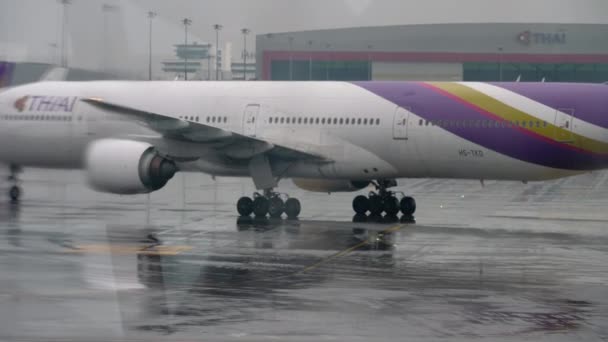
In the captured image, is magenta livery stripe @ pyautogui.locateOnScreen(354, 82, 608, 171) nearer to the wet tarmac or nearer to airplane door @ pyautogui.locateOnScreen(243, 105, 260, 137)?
the wet tarmac

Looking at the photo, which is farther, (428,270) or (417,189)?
(417,189)

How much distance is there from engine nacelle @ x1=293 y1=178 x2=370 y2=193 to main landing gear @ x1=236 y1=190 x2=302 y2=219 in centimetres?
217

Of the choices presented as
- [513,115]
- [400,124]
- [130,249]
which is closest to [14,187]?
[400,124]

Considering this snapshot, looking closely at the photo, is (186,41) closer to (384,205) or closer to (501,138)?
(501,138)

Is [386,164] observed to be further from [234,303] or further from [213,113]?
[234,303]

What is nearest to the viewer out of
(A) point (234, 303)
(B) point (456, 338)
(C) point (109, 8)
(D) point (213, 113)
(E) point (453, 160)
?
(B) point (456, 338)

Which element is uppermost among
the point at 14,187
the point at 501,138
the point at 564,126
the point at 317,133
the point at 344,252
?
the point at 564,126

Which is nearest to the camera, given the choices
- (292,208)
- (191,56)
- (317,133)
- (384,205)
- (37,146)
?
(191,56)

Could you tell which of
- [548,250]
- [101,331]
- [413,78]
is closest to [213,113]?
[548,250]

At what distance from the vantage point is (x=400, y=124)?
3181cm

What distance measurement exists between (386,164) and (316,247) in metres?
7.55

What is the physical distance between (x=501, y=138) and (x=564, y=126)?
172 centimetres

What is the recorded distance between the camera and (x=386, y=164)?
32.0m

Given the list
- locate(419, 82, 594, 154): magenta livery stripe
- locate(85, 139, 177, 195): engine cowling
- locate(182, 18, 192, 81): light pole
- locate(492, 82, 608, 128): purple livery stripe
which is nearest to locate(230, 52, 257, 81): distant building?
locate(182, 18, 192, 81): light pole
